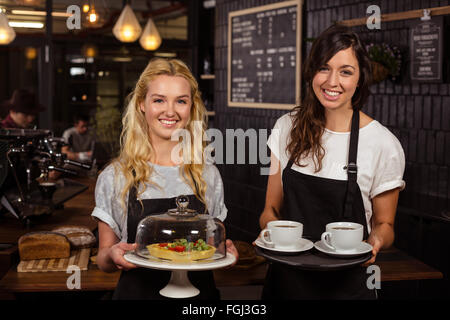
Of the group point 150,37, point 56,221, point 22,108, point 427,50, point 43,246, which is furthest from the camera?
point 150,37

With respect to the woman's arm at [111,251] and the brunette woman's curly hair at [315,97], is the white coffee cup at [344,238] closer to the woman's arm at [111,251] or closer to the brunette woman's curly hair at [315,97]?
the brunette woman's curly hair at [315,97]

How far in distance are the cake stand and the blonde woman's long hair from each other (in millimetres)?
244

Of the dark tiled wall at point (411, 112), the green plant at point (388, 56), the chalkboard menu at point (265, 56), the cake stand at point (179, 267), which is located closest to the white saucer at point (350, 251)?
the cake stand at point (179, 267)

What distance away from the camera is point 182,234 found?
1657 mm

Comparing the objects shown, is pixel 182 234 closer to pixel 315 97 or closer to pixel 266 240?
pixel 266 240

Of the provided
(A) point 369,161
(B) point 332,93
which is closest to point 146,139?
(B) point 332,93

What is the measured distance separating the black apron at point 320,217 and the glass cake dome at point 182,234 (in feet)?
1.02

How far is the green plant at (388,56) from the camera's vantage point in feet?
11.6

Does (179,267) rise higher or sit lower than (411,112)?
lower

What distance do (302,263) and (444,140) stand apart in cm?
214

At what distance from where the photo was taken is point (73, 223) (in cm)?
284

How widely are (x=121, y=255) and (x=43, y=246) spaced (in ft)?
2.71

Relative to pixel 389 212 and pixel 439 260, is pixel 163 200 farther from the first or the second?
pixel 439 260
